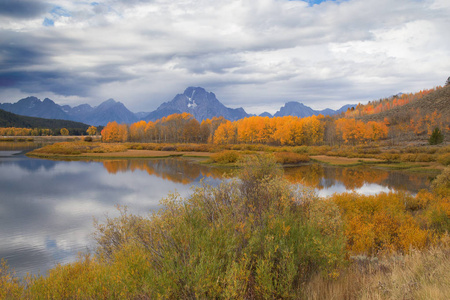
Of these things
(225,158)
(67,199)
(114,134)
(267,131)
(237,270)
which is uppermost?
(267,131)

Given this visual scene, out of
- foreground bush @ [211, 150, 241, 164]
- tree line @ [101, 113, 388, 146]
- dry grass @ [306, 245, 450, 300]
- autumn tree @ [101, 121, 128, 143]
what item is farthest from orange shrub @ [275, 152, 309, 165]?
autumn tree @ [101, 121, 128, 143]

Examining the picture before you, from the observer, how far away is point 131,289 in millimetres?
5125

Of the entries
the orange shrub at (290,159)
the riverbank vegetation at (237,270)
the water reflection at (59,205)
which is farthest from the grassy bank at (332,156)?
the riverbank vegetation at (237,270)

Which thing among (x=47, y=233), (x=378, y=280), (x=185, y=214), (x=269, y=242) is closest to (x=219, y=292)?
(x=269, y=242)

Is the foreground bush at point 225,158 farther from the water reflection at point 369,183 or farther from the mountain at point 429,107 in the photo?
the mountain at point 429,107

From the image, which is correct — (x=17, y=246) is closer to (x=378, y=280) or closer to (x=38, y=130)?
(x=378, y=280)

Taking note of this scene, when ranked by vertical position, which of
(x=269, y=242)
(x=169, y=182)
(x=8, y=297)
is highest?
(x=269, y=242)

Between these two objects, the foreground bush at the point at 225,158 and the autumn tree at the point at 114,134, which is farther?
the autumn tree at the point at 114,134

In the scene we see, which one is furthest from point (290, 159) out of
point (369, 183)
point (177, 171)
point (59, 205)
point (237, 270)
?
point (237, 270)

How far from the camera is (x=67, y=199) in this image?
74.9 ft

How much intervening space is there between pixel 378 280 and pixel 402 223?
24.2 ft

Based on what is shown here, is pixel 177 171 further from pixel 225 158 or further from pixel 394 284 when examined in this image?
pixel 394 284

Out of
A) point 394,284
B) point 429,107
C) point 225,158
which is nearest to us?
point 394,284

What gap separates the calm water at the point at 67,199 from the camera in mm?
12797
